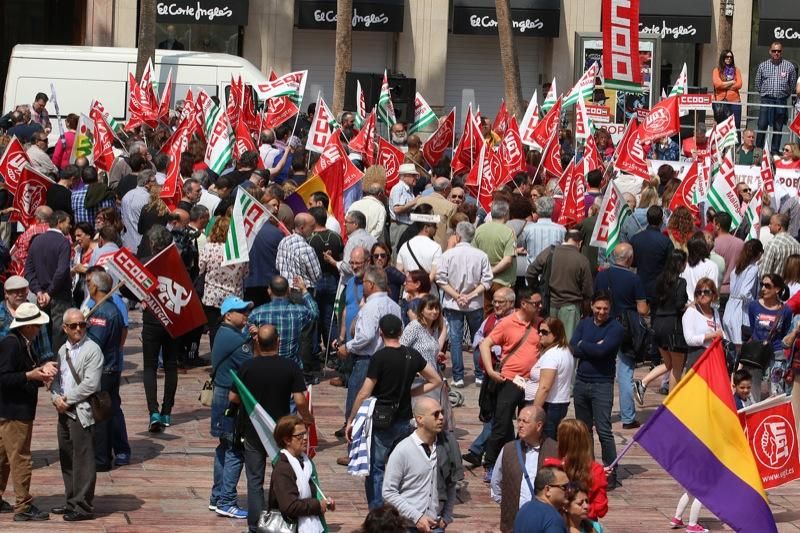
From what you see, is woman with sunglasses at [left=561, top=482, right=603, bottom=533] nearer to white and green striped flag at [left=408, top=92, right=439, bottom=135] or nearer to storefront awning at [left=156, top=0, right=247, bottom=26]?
white and green striped flag at [left=408, top=92, right=439, bottom=135]

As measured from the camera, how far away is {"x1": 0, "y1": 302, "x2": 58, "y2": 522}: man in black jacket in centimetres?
1208

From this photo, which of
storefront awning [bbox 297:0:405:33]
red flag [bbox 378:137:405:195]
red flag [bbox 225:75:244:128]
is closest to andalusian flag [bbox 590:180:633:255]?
red flag [bbox 378:137:405:195]

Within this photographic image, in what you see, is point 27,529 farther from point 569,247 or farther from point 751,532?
point 569,247

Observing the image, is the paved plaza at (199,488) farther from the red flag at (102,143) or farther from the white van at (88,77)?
the white van at (88,77)

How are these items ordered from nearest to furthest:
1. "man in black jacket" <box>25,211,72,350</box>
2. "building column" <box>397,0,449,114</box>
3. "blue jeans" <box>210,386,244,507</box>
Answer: "blue jeans" <box>210,386,244,507</box>
"man in black jacket" <box>25,211,72,350</box>
"building column" <box>397,0,449,114</box>

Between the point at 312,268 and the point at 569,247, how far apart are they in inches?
100

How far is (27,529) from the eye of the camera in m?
12.1

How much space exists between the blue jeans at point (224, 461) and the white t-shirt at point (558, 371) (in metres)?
2.41

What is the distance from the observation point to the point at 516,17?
3806 centimetres

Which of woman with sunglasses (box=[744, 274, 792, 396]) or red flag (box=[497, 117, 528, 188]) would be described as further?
red flag (box=[497, 117, 528, 188])

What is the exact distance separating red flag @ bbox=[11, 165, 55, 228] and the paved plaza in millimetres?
3412

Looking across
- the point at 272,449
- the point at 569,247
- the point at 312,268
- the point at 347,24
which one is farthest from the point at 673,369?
the point at 347,24

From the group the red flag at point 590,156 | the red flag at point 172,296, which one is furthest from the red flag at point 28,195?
the red flag at point 590,156

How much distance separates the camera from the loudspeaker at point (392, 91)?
28578mm
